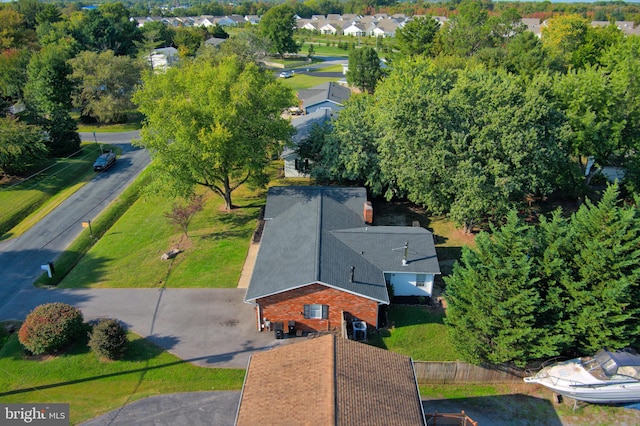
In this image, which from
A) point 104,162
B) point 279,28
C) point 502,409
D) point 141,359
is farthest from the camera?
point 279,28

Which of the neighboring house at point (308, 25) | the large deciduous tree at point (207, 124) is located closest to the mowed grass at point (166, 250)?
the large deciduous tree at point (207, 124)

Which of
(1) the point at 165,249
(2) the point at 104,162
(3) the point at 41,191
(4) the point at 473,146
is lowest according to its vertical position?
(1) the point at 165,249

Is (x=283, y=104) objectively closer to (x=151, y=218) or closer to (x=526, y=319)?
(x=151, y=218)

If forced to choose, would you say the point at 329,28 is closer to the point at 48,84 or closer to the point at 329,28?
the point at 329,28

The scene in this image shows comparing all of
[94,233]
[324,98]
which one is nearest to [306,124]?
[324,98]

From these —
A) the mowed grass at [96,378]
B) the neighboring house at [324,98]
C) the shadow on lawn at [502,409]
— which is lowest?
the shadow on lawn at [502,409]

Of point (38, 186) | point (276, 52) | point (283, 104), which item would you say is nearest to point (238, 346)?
point (283, 104)

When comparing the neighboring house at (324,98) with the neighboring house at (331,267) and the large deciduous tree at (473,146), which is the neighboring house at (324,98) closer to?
the large deciduous tree at (473,146)
